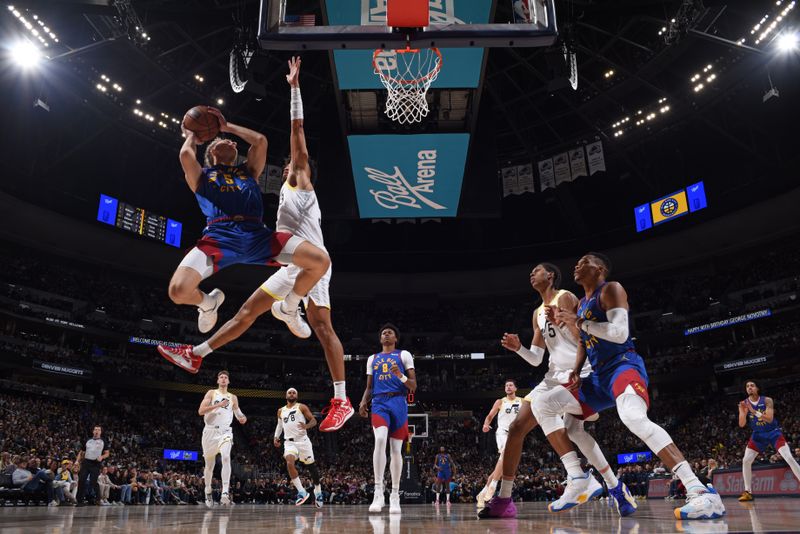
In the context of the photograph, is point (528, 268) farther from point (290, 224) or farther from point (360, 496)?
point (290, 224)

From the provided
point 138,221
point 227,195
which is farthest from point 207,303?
point 138,221

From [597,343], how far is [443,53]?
1033 cm

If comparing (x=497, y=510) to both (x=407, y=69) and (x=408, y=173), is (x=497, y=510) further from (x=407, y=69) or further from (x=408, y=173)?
(x=408, y=173)

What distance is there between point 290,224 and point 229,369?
33.0 metres

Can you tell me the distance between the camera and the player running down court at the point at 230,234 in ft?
17.0

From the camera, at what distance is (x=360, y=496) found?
24.6 metres

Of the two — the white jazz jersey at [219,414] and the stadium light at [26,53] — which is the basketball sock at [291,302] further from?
the stadium light at [26,53]

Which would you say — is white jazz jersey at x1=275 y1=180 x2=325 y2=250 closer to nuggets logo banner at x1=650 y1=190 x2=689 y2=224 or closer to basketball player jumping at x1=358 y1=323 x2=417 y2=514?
basketball player jumping at x1=358 y1=323 x2=417 y2=514

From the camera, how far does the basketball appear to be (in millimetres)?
5312

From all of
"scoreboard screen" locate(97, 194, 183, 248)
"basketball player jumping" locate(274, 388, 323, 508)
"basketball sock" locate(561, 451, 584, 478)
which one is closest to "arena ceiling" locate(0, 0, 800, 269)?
"scoreboard screen" locate(97, 194, 183, 248)

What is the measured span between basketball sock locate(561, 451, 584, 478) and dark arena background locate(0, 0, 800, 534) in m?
0.10

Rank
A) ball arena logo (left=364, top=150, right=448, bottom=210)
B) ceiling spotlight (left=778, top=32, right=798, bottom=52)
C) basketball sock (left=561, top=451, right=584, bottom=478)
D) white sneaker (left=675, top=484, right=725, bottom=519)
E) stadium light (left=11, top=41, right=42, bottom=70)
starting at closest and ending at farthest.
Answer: white sneaker (left=675, top=484, right=725, bottom=519) → basketball sock (left=561, top=451, right=584, bottom=478) → ball arena logo (left=364, top=150, right=448, bottom=210) → stadium light (left=11, top=41, right=42, bottom=70) → ceiling spotlight (left=778, top=32, right=798, bottom=52)

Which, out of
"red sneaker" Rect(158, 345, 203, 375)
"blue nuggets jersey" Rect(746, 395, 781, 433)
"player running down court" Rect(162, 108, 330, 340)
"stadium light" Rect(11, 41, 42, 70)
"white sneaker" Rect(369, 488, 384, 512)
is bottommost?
"white sneaker" Rect(369, 488, 384, 512)

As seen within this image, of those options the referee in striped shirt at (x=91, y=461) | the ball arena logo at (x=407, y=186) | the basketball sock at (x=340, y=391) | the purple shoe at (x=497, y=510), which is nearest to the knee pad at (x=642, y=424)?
the purple shoe at (x=497, y=510)
